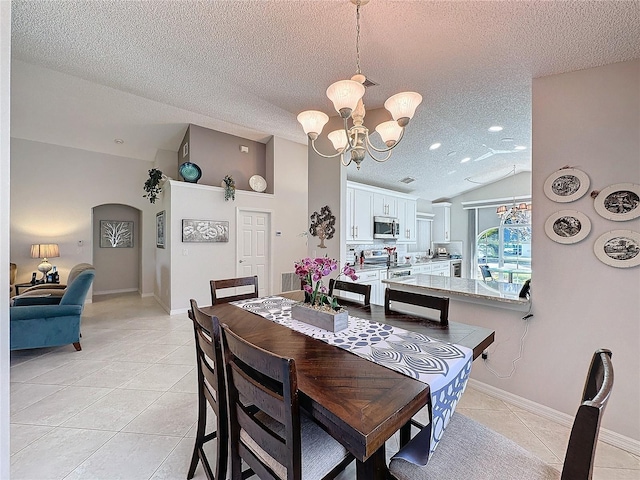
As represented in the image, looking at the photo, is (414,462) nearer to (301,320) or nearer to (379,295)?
(301,320)

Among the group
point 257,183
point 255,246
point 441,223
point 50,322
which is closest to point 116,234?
point 255,246

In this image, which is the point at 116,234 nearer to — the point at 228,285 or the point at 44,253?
the point at 44,253

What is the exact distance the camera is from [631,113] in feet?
5.80

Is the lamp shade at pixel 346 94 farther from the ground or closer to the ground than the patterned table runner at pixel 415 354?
farther from the ground

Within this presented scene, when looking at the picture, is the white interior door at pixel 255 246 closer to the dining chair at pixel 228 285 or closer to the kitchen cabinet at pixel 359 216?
the kitchen cabinet at pixel 359 216

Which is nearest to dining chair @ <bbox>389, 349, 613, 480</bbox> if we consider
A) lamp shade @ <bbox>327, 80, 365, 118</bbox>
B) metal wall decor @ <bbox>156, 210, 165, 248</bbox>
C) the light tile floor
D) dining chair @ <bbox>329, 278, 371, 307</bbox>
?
the light tile floor

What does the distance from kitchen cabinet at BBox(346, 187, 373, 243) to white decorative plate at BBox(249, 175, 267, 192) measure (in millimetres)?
1882

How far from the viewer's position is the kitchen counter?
7.20 ft

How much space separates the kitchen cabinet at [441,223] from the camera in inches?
280

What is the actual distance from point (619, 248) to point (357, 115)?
1.98 meters

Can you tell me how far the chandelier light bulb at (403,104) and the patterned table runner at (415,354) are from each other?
50.3 inches

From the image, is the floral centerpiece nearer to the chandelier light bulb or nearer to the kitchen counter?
the chandelier light bulb

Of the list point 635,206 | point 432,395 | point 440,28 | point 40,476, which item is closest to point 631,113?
point 635,206

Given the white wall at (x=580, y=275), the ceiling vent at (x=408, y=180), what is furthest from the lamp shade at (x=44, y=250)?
the white wall at (x=580, y=275)
